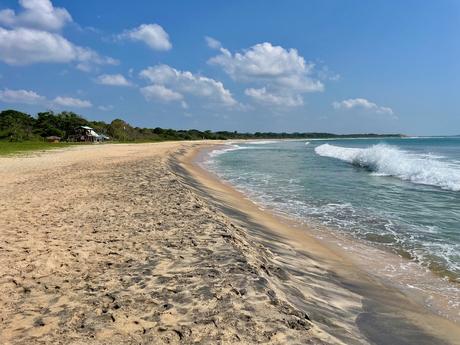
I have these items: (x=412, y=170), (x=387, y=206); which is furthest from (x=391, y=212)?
(x=412, y=170)

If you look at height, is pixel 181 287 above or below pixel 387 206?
above

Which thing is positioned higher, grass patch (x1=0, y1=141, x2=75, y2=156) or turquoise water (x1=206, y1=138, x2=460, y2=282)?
grass patch (x1=0, y1=141, x2=75, y2=156)

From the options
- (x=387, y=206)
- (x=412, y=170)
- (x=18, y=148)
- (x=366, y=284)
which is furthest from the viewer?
(x=18, y=148)

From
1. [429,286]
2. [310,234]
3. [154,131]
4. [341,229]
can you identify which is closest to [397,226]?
[341,229]

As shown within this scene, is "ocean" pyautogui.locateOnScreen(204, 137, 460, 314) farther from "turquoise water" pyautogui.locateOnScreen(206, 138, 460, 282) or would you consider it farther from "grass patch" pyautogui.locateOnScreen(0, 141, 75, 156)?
"grass patch" pyautogui.locateOnScreen(0, 141, 75, 156)

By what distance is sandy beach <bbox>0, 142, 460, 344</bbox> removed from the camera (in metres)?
3.49

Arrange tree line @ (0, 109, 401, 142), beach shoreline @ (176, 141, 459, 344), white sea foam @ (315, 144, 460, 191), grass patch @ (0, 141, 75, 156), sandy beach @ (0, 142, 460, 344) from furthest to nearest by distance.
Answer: tree line @ (0, 109, 401, 142), grass patch @ (0, 141, 75, 156), white sea foam @ (315, 144, 460, 191), beach shoreline @ (176, 141, 459, 344), sandy beach @ (0, 142, 460, 344)

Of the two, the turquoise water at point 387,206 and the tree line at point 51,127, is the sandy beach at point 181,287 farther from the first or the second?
the tree line at point 51,127

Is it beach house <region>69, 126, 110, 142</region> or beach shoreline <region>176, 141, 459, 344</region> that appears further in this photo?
beach house <region>69, 126, 110, 142</region>

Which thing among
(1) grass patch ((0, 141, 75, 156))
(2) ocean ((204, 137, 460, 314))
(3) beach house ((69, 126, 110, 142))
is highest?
(3) beach house ((69, 126, 110, 142))

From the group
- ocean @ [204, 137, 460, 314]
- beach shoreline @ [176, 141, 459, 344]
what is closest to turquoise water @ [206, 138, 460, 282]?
ocean @ [204, 137, 460, 314]

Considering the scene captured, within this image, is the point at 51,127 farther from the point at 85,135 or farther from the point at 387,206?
the point at 387,206

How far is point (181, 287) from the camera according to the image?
4344 millimetres

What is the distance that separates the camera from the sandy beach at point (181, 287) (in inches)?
137
